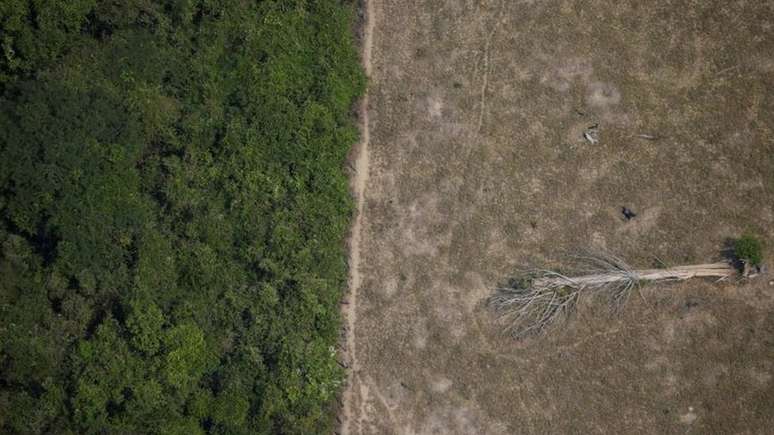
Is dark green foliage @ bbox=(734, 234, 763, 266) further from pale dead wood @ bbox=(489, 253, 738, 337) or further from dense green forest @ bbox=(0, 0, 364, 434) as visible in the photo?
dense green forest @ bbox=(0, 0, 364, 434)

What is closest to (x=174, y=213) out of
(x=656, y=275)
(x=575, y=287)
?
(x=575, y=287)

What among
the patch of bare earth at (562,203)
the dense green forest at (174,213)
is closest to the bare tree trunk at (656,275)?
the patch of bare earth at (562,203)

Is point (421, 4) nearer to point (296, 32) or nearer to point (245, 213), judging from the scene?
point (296, 32)

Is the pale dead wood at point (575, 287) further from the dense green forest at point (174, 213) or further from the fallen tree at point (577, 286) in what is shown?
the dense green forest at point (174, 213)

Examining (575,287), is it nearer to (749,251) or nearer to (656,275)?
(656,275)

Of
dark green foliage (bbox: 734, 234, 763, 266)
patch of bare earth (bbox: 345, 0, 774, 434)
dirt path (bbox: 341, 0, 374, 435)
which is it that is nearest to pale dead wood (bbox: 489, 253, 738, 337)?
patch of bare earth (bbox: 345, 0, 774, 434)
